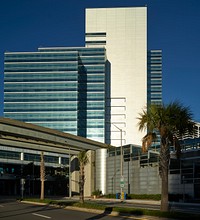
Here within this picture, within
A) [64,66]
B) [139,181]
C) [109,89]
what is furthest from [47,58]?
[139,181]

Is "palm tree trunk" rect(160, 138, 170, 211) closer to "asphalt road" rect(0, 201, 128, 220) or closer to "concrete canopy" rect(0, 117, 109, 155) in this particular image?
"asphalt road" rect(0, 201, 128, 220)

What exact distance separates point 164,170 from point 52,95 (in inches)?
5878

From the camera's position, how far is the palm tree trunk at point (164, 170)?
23.7m

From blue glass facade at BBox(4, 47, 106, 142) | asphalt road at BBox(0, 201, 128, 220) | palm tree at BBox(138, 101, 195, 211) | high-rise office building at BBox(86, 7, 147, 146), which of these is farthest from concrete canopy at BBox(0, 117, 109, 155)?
high-rise office building at BBox(86, 7, 147, 146)

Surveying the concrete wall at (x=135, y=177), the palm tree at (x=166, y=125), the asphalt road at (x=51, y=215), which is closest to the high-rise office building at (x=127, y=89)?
the concrete wall at (x=135, y=177)

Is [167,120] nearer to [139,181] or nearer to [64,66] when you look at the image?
[139,181]

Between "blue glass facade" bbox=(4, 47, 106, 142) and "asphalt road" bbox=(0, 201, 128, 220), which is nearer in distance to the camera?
"asphalt road" bbox=(0, 201, 128, 220)

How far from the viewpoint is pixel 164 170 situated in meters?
24.0

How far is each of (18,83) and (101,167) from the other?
108657 millimetres

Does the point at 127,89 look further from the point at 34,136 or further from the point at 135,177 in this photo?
the point at 34,136

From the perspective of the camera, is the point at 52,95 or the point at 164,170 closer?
the point at 164,170

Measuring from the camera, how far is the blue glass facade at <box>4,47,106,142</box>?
554 ft

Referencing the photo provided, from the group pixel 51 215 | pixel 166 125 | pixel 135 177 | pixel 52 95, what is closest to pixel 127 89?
pixel 52 95

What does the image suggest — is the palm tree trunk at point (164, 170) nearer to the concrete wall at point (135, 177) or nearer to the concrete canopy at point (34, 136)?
the concrete wall at point (135, 177)
